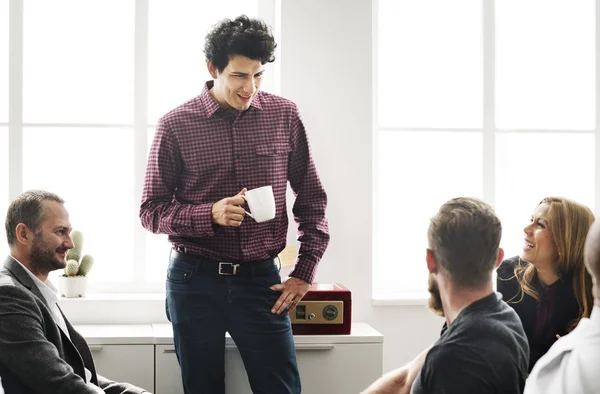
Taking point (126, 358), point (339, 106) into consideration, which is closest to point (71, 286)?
point (126, 358)

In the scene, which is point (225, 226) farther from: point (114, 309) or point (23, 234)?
point (114, 309)

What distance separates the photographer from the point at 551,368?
4.91 ft

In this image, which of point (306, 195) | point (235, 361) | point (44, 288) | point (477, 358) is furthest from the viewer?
point (235, 361)

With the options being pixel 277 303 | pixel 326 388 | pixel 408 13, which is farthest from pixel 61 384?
pixel 408 13

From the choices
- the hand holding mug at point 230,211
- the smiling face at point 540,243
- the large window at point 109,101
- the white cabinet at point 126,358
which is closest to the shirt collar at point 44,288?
the hand holding mug at point 230,211

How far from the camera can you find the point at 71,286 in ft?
11.8

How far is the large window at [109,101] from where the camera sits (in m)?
3.75

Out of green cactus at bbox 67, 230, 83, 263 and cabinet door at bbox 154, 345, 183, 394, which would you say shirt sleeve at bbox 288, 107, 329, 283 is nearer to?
cabinet door at bbox 154, 345, 183, 394

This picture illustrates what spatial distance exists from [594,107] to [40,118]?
2.74 m

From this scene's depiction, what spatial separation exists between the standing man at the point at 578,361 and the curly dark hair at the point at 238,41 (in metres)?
1.58

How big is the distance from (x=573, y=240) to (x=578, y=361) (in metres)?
1.41

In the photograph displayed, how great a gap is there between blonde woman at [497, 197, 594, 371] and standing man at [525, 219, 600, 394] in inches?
51.3

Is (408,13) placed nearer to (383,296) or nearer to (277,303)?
(383,296)

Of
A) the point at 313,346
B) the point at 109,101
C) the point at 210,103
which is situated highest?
the point at 109,101
